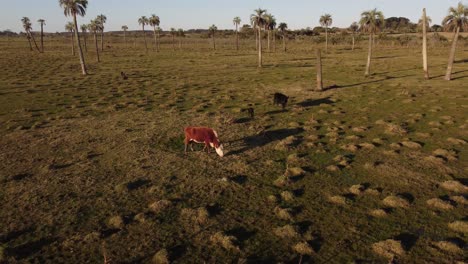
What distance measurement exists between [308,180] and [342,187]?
4.72 ft

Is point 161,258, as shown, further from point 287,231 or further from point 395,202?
point 395,202

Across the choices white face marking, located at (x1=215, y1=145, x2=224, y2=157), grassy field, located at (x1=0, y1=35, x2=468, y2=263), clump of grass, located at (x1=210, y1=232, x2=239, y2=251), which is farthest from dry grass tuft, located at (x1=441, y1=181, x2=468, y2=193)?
white face marking, located at (x1=215, y1=145, x2=224, y2=157)

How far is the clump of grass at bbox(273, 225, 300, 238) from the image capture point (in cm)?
1073

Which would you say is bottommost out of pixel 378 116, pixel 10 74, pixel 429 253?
pixel 429 253

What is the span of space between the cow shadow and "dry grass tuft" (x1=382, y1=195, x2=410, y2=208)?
Answer: 299 inches

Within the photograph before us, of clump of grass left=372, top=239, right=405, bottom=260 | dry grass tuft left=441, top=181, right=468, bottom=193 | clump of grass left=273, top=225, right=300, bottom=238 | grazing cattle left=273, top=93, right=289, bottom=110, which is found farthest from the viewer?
grazing cattle left=273, top=93, right=289, bottom=110

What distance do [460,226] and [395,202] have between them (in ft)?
6.94

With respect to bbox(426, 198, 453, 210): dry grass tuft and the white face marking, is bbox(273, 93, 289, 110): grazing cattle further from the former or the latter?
bbox(426, 198, 453, 210): dry grass tuft

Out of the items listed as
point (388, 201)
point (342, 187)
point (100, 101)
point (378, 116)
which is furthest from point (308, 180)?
point (100, 101)

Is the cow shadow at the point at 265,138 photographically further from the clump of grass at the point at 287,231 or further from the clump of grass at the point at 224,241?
the clump of grass at the point at 224,241

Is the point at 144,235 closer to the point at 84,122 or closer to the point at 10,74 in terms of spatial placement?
the point at 84,122

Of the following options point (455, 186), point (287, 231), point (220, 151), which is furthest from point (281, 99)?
point (287, 231)

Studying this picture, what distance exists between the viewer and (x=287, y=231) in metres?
10.9

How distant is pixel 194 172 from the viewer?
1545 centimetres
